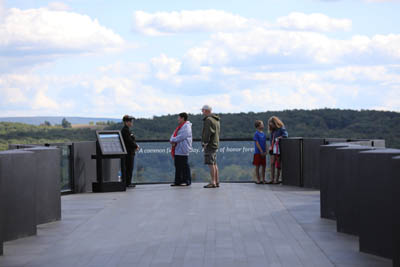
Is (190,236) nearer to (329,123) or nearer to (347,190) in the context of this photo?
(347,190)

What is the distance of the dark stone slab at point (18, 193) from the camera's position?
9695mm

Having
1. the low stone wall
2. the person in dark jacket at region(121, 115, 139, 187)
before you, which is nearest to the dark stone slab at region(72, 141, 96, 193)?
the person in dark jacket at region(121, 115, 139, 187)

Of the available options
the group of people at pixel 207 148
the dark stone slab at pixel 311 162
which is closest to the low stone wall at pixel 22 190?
the group of people at pixel 207 148

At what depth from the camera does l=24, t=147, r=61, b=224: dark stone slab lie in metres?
11.5

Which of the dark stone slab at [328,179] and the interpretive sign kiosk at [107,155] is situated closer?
the dark stone slab at [328,179]

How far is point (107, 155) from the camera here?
17703 millimetres

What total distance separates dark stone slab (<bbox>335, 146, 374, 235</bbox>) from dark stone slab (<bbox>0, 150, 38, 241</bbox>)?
438 cm

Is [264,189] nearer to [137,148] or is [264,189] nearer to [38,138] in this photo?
[137,148]

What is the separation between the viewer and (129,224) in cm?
1147

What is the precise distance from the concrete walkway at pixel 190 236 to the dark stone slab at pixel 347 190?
223 millimetres

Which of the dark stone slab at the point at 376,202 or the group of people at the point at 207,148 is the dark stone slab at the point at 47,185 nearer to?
the dark stone slab at the point at 376,202

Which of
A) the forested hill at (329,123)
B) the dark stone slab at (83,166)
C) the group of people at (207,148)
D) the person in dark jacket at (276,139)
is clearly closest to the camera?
the dark stone slab at (83,166)

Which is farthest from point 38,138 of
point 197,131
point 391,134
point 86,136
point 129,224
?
point 129,224

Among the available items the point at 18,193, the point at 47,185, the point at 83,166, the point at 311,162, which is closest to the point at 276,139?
the point at 311,162
